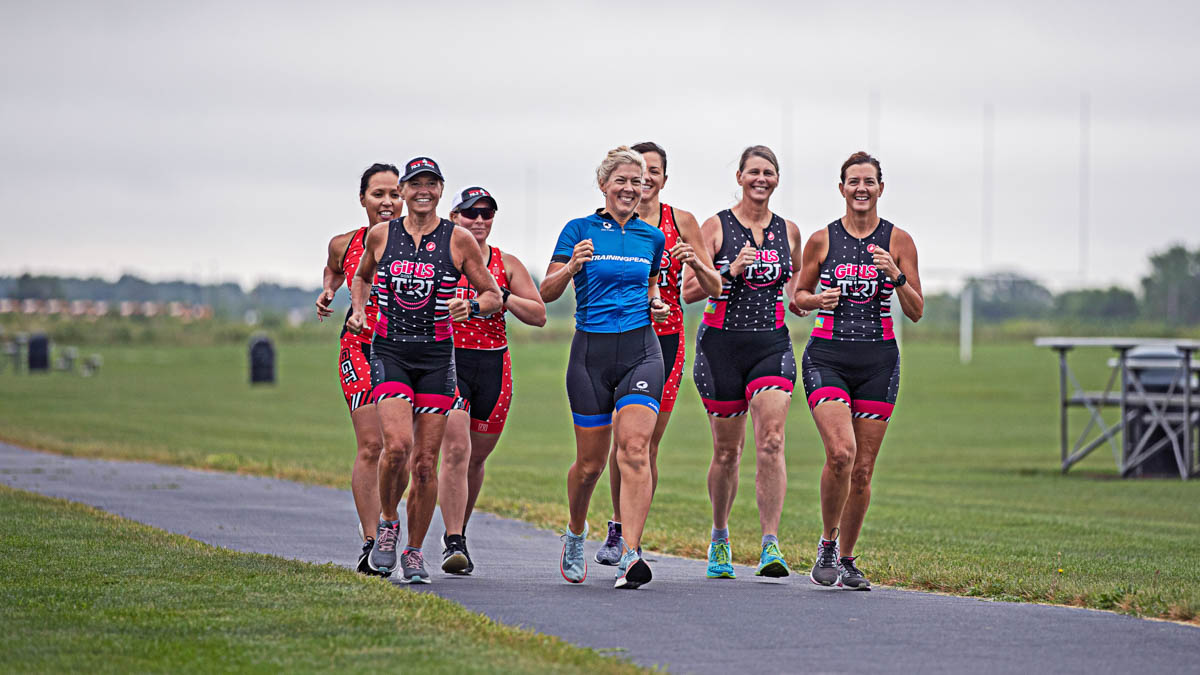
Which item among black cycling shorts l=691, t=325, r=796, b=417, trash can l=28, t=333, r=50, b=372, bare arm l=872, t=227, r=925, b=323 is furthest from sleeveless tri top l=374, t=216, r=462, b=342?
trash can l=28, t=333, r=50, b=372

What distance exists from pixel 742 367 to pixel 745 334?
216 millimetres

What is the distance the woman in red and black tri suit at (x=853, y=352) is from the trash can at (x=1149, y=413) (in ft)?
51.0

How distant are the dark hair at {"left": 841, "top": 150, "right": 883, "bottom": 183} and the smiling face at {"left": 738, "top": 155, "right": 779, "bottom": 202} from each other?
0.46 metres

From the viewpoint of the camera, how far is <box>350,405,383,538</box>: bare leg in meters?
10.0

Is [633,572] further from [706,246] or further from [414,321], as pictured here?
[706,246]

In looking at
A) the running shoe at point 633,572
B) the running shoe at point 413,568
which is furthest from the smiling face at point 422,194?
the running shoe at point 633,572

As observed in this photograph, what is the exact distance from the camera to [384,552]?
382 inches

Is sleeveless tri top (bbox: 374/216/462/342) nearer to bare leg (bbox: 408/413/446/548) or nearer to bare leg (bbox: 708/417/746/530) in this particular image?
bare leg (bbox: 408/413/446/548)

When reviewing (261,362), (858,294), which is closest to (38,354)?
(261,362)

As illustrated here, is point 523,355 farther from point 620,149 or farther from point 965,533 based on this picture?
point 620,149

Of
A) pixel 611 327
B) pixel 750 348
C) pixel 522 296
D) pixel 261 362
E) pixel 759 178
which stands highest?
pixel 759 178

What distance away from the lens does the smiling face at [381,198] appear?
35.6ft

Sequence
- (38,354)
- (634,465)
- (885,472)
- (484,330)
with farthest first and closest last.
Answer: (38,354) < (885,472) < (484,330) < (634,465)

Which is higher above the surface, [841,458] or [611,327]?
Answer: [611,327]
